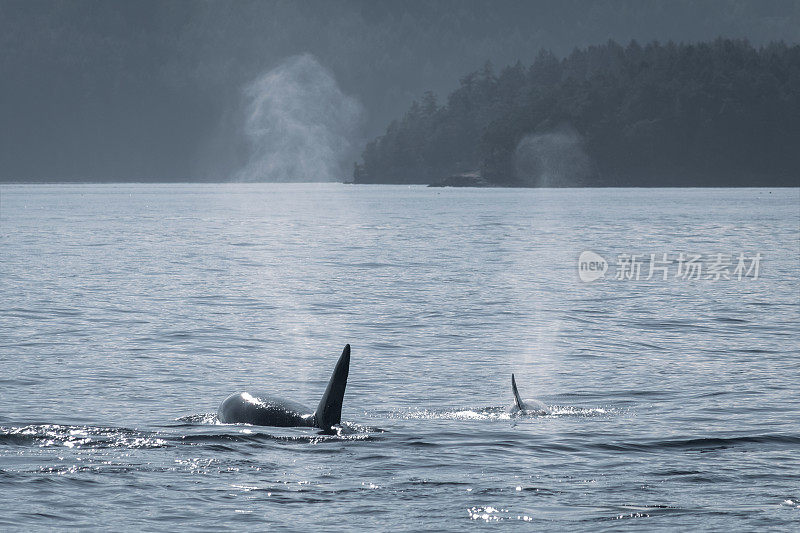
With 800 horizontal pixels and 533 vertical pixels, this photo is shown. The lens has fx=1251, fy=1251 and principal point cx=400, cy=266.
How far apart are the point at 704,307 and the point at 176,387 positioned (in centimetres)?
2171

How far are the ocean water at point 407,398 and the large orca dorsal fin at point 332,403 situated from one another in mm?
427

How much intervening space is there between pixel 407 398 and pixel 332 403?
409 centimetres

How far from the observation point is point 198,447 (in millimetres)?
18844

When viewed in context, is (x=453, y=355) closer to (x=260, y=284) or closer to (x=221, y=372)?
(x=221, y=372)

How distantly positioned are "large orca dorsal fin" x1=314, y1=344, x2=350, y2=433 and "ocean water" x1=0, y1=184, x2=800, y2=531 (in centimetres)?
43

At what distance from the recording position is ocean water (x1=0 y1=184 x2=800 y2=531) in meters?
Answer: 15.5

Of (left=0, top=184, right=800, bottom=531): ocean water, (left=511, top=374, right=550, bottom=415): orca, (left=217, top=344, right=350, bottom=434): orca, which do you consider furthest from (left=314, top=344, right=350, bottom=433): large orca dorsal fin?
(left=511, top=374, right=550, bottom=415): orca

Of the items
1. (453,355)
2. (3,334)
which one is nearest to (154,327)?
(3,334)

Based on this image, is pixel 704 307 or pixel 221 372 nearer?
pixel 221 372

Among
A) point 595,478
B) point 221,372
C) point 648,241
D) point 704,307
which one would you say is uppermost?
point 648,241

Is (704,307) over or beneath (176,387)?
over

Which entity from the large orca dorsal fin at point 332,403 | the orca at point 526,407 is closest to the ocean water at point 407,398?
the orca at point 526,407

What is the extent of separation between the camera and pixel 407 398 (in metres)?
23.8

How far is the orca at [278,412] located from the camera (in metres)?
20.0
